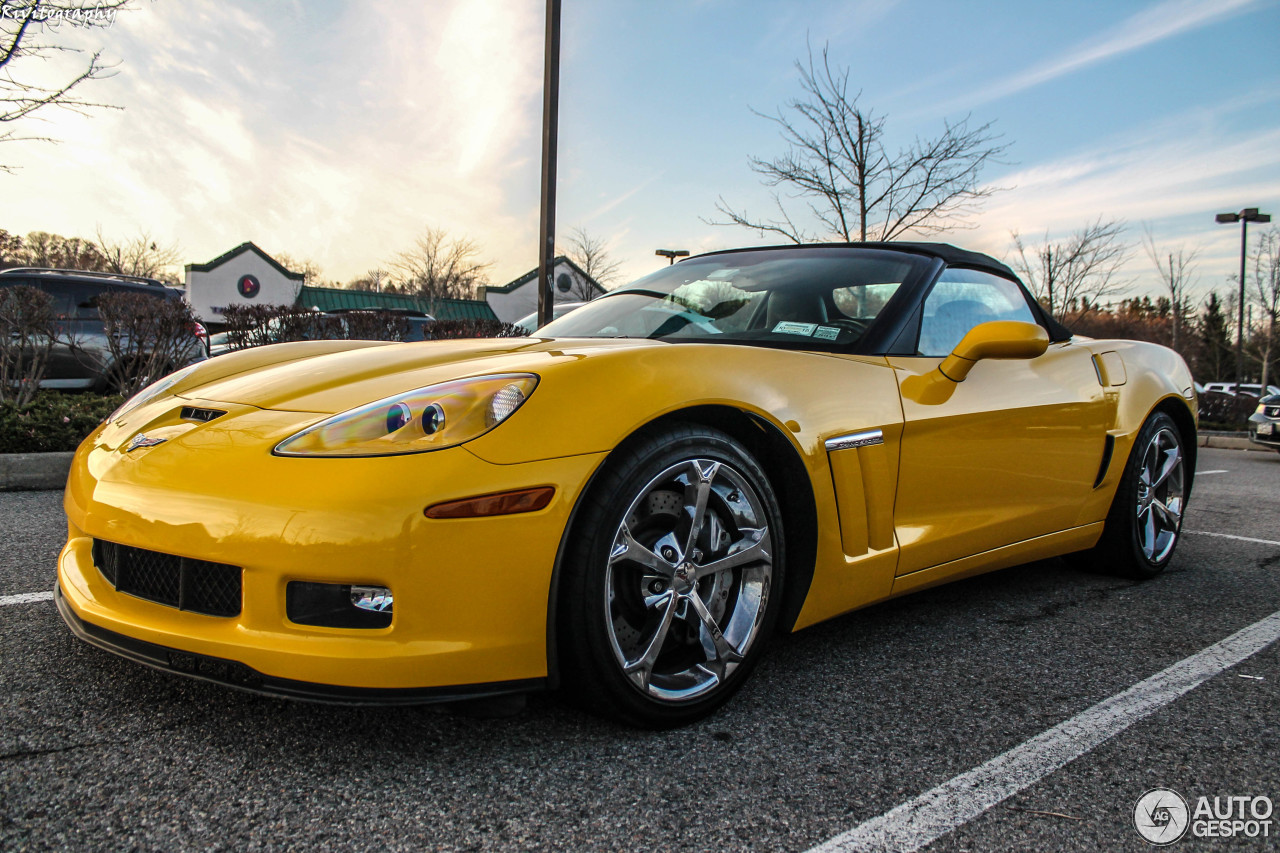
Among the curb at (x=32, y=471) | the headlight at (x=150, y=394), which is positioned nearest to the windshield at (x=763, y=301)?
the headlight at (x=150, y=394)

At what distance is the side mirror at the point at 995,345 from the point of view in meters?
2.41

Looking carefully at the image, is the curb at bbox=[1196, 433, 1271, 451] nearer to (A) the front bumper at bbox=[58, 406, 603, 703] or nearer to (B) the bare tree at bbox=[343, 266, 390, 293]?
(A) the front bumper at bbox=[58, 406, 603, 703]

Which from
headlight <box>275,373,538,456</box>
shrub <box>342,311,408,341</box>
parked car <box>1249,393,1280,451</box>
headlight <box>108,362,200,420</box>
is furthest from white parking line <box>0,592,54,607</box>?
parked car <box>1249,393,1280,451</box>

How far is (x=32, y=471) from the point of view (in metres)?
4.98

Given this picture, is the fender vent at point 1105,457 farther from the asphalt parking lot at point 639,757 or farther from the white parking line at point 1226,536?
the white parking line at point 1226,536

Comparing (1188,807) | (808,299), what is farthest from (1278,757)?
(808,299)

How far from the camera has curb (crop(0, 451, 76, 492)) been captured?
4930 millimetres

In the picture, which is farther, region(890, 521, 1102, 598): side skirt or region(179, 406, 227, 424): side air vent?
region(890, 521, 1102, 598): side skirt

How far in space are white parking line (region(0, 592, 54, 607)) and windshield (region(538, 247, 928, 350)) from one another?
1.81 meters

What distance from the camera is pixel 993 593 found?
316cm

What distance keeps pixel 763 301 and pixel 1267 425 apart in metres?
10.8

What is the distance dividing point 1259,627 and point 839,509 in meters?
1.72

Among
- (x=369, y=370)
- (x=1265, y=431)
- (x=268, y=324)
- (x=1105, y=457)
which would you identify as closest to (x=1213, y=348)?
(x=1265, y=431)

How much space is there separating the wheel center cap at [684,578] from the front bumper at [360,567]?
33 cm
